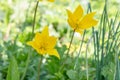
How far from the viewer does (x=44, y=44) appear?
1.24 metres

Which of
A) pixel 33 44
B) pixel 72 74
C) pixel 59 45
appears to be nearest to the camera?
pixel 33 44

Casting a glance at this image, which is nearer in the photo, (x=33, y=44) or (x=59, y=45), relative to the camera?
(x=33, y=44)

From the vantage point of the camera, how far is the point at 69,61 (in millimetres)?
1690

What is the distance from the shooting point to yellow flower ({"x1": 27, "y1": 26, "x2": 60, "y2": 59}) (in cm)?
122

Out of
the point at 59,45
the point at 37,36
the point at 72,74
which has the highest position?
the point at 59,45

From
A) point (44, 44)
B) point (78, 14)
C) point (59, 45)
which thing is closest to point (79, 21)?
point (78, 14)

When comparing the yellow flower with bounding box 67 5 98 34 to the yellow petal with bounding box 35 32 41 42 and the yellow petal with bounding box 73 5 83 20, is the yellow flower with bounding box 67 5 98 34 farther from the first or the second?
the yellow petal with bounding box 35 32 41 42

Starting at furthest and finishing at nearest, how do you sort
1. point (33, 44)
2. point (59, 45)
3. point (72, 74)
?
1. point (59, 45)
2. point (72, 74)
3. point (33, 44)

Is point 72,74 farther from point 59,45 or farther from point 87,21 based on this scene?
point 59,45

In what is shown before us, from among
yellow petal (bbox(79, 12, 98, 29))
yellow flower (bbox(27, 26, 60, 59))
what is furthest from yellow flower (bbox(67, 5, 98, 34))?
yellow flower (bbox(27, 26, 60, 59))

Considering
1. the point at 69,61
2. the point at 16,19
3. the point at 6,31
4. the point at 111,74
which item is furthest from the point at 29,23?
the point at 111,74

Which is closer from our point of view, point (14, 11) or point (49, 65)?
point (49, 65)

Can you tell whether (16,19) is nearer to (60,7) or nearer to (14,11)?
(14,11)

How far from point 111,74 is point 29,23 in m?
2.10
